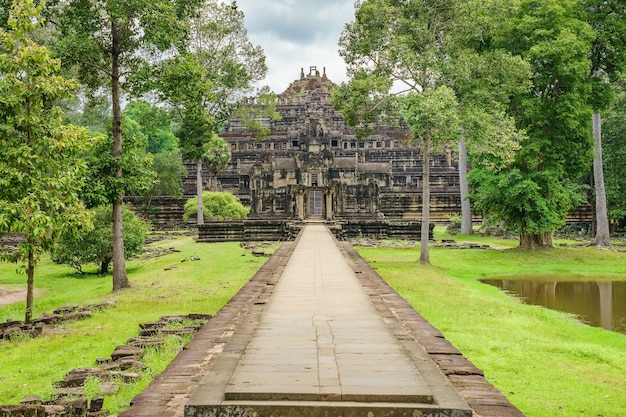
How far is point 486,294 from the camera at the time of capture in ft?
48.8

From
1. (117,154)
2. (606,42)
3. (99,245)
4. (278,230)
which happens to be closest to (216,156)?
(278,230)

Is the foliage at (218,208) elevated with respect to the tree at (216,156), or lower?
lower

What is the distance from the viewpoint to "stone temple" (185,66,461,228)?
3919cm

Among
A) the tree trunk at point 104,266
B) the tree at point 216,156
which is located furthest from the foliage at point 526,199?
the tree at point 216,156

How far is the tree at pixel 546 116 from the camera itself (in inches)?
869

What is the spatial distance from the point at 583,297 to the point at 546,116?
10.9 metres

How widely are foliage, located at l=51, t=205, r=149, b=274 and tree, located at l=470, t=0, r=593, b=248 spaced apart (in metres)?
16.0

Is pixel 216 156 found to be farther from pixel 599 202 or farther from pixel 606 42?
pixel 606 42

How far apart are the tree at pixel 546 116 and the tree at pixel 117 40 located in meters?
15.0

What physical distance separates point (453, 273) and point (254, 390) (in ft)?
53.9

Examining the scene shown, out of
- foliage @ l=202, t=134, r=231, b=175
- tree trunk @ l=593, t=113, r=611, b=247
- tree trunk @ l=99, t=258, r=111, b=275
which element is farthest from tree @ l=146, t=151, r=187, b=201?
tree trunk @ l=593, t=113, r=611, b=247

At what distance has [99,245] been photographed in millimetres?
19438

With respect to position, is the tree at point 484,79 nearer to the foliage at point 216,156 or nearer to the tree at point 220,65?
the tree at point 220,65

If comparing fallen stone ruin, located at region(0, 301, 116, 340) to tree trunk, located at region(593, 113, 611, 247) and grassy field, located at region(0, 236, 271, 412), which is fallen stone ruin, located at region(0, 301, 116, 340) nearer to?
grassy field, located at region(0, 236, 271, 412)
